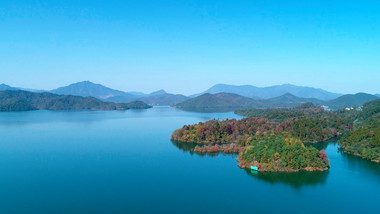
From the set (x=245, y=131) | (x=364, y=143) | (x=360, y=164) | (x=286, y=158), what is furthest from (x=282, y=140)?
(x=245, y=131)

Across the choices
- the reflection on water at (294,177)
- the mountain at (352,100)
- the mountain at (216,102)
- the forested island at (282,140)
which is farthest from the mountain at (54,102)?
the reflection on water at (294,177)

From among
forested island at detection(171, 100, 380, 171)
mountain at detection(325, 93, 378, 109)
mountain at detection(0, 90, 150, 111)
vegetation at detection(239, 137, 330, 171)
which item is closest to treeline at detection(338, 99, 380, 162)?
forested island at detection(171, 100, 380, 171)

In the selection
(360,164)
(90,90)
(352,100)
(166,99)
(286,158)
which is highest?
(90,90)

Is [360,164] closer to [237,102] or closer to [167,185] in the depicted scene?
[167,185]

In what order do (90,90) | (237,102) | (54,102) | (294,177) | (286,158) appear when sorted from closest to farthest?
(294,177) → (286,158) → (54,102) → (237,102) → (90,90)

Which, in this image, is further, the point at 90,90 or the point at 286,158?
the point at 90,90

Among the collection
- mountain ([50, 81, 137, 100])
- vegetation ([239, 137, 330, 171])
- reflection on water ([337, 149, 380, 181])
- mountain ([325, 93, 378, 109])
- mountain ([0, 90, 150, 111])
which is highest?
mountain ([50, 81, 137, 100])

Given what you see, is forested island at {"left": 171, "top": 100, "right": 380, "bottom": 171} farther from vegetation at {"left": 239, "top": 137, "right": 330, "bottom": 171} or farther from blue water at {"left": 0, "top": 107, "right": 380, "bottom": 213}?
blue water at {"left": 0, "top": 107, "right": 380, "bottom": 213}
